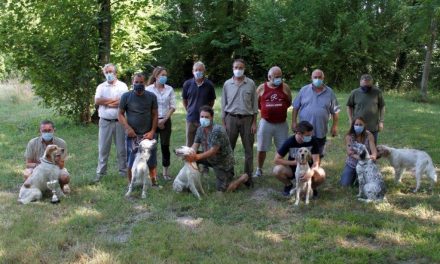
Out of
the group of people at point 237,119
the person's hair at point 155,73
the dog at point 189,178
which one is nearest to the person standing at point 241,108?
the group of people at point 237,119

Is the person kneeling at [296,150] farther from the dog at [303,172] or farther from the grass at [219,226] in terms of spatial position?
the grass at [219,226]

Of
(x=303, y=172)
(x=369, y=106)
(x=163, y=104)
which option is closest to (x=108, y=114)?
(x=163, y=104)

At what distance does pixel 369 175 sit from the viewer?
619 centimetres

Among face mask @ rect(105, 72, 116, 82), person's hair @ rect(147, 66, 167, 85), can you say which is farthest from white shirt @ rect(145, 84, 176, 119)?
face mask @ rect(105, 72, 116, 82)

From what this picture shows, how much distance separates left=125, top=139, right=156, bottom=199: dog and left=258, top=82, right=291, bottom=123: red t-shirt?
192 cm

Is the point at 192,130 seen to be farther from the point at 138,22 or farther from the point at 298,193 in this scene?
the point at 138,22

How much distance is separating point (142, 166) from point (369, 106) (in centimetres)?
365

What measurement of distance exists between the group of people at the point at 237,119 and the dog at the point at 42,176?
1.18 feet

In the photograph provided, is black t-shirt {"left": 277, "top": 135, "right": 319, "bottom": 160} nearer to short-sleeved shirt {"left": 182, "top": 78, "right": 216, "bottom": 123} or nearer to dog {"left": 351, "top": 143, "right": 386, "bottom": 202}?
dog {"left": 351, "top": 143, "right": 386, "bottom": 202}

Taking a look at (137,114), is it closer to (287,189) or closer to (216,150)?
(216,150)

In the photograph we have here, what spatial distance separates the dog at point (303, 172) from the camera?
607cm

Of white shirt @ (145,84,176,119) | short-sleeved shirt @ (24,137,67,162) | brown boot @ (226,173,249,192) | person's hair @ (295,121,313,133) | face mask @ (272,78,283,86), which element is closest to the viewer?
person's hair @ (295,121,313,133)

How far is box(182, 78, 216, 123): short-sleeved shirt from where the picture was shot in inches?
291

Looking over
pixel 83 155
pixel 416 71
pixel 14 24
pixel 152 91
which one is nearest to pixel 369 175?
pixel 152 91
